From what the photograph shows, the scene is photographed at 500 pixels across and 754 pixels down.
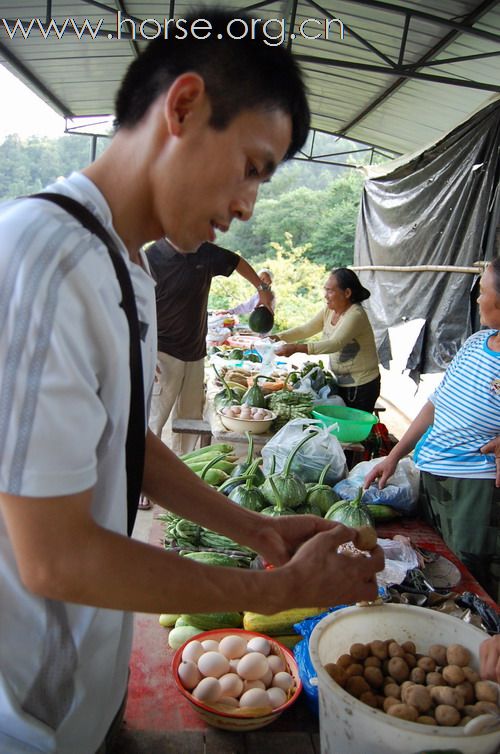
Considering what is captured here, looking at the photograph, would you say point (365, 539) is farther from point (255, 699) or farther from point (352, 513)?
point (352, 513)

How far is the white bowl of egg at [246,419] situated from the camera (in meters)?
3.59

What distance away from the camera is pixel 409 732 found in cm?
103

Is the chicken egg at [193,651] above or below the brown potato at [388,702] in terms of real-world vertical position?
below

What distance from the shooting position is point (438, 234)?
21.2ft

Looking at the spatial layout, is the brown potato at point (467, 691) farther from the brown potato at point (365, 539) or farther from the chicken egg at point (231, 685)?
the chicken egg at point (231, 685)

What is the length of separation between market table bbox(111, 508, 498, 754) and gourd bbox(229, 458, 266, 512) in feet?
2.66

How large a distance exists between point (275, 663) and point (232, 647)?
0.13m

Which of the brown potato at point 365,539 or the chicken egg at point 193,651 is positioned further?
the chicken egg at point 193,651

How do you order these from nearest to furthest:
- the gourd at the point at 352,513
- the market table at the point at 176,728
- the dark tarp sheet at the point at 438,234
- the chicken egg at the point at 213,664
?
the market table at the point at 176,728 → the chicken egg at the point at 213,664 → the gourd at the point at 352,513 → the dark tarp sheet at the point at 438,234

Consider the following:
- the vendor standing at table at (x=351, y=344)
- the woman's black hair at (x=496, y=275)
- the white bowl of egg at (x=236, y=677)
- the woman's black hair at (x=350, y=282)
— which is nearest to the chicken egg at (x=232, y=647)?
the white bowl of egg at (x=236, y=677)

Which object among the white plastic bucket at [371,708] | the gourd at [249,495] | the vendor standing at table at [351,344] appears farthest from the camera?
the vendor standing at table at [351,344]

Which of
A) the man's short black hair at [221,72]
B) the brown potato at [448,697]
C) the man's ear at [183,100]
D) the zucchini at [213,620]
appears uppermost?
the man's short black hair at [221,72]

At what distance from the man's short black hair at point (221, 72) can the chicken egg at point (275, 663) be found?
1402 mm

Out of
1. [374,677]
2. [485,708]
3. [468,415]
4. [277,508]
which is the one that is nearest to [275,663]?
[374,677]
